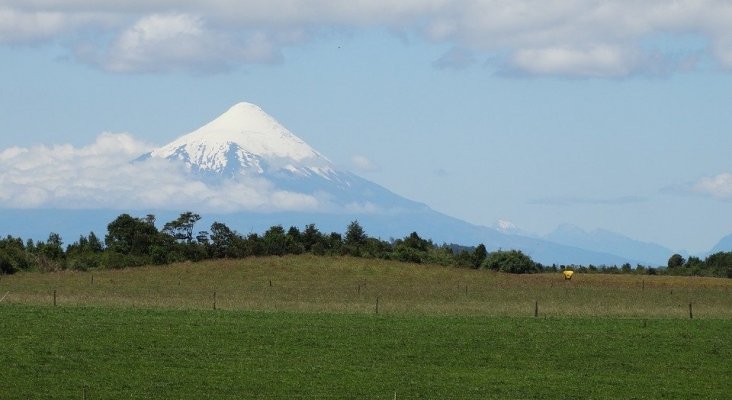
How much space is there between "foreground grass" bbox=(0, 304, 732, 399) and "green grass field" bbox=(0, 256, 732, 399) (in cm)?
7

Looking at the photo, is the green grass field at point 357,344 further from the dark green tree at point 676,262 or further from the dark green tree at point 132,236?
the dark green tree at point 676,262

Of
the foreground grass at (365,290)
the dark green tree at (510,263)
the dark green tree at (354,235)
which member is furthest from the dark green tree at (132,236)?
the dark green tree at (510,263)

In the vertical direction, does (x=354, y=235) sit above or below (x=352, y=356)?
above

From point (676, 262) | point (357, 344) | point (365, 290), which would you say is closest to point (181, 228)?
point (365, 290)

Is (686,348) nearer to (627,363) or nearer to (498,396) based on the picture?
(627,363)

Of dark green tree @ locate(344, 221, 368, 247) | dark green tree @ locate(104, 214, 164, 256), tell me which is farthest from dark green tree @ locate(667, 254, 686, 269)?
dark green tree @ locate(104, 214, 164, 256)

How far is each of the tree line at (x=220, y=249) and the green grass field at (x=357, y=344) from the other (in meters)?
18.9

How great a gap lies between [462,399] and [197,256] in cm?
6544

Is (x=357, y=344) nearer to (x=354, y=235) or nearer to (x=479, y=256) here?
(x=354, y=235)

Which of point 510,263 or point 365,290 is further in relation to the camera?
point 510,263

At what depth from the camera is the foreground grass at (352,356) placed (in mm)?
28328

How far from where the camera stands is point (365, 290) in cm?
6956

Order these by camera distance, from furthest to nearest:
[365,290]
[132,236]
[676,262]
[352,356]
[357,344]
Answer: [676,262] < [132,236] < [365,290] < [357,344] < [352,356]

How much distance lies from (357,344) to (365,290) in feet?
105
